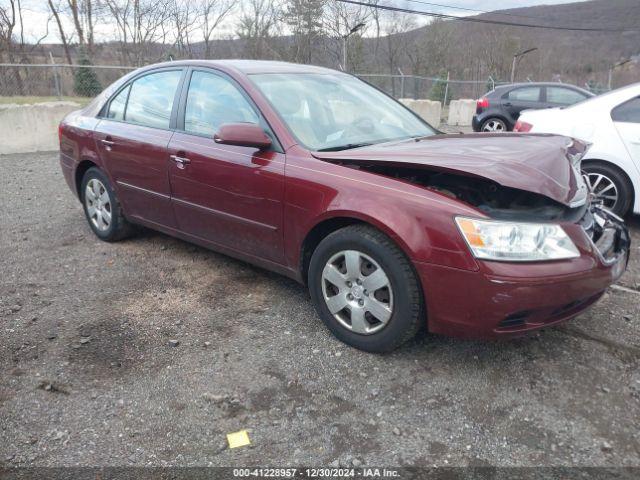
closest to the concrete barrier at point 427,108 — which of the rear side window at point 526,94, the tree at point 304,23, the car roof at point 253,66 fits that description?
the rear side window at point 526,94

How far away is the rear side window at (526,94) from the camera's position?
11688 mm

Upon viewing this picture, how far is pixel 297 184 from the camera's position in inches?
120

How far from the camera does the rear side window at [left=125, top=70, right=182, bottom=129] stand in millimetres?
4016

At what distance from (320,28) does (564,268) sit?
37870mm

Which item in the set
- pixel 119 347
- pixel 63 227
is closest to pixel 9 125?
pixel 63 227

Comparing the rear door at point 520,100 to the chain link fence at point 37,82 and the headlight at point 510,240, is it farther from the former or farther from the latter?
the chain link fence at point 37,82

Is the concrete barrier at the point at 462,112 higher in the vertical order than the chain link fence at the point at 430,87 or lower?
lower

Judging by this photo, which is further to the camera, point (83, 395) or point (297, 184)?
point (297, 184)

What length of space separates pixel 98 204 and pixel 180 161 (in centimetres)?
154

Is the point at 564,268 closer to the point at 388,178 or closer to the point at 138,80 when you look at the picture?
the point at 388,178

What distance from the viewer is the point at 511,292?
7.88ft

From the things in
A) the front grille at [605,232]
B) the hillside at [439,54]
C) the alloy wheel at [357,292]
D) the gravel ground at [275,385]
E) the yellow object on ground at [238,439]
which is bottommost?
the yellow object on ground at [238,439]

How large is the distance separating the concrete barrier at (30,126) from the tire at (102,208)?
23.0 ft

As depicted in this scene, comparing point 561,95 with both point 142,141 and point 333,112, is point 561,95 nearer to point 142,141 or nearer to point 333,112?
point 333,112
